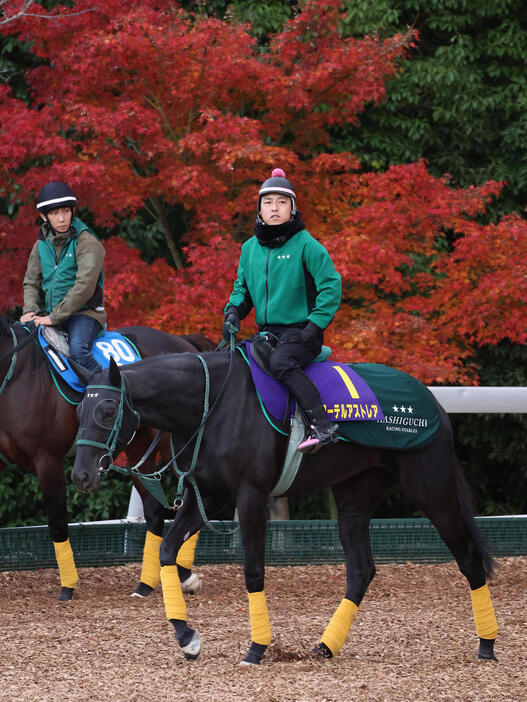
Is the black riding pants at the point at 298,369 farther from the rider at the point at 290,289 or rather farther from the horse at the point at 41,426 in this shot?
the horse at the point at 41,426

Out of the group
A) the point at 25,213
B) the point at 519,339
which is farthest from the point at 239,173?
the point at 519,339

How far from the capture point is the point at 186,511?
5.37 m

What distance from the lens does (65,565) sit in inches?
292

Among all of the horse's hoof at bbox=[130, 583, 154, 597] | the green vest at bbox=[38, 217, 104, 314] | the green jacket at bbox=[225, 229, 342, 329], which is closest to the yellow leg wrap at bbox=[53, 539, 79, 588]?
the horse's hoof at bbox=[130, 583, 154, 597]

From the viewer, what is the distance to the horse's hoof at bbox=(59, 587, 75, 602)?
289 inches

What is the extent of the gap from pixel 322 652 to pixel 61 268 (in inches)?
139

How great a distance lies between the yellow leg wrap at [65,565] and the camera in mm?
7395

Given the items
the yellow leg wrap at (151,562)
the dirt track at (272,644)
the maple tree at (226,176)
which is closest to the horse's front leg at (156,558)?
the yellow leg wrap at (151,562)

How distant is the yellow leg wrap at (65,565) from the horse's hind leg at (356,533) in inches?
94.3

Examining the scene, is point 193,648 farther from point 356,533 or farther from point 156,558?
point 156,558

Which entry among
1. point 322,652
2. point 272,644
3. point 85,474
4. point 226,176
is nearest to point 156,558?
point 272,644

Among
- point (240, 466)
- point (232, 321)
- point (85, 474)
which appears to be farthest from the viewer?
point (232, 321)

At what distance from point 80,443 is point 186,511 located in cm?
74

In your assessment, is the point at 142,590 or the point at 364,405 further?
the point at 142,590
